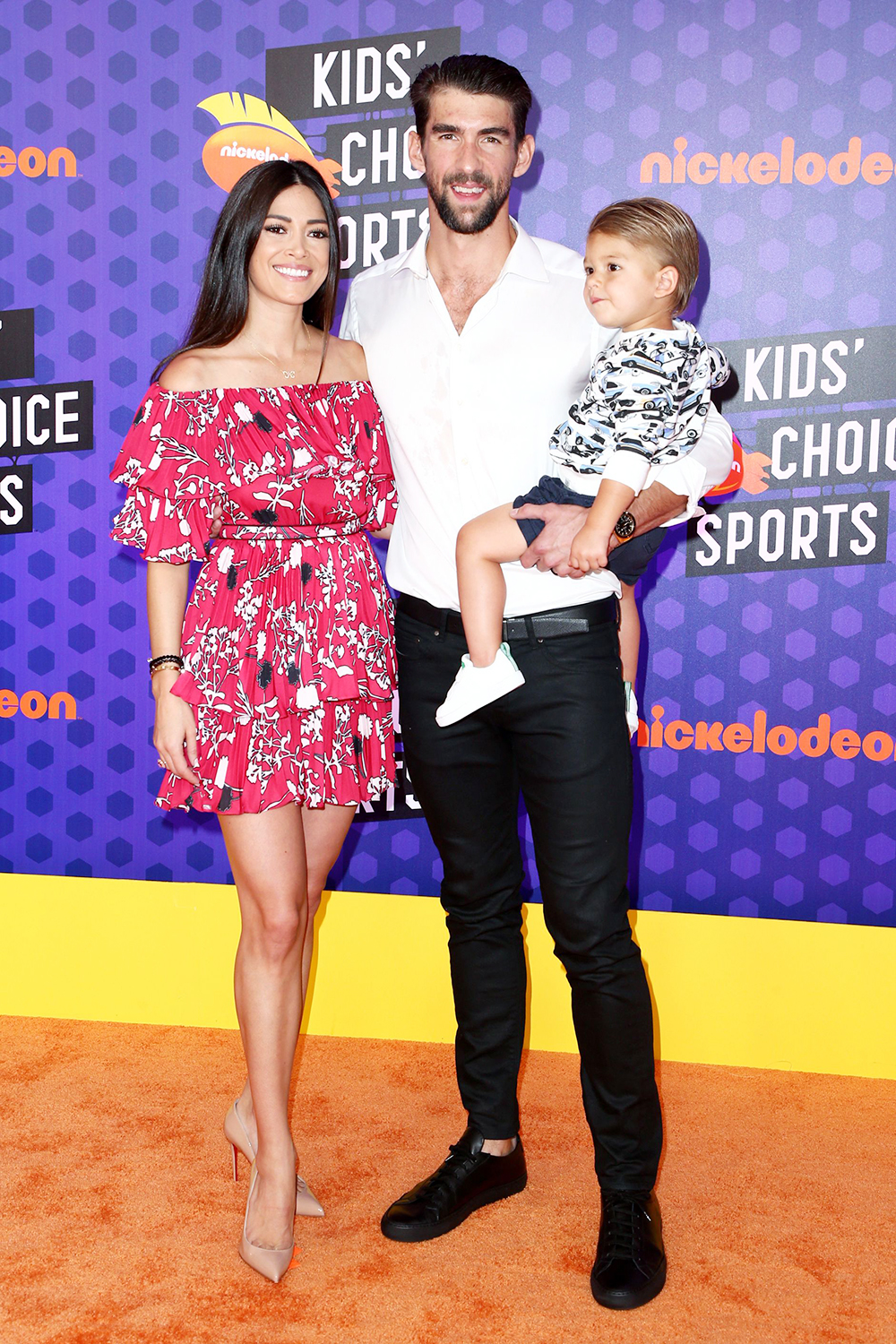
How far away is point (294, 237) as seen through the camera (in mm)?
2092

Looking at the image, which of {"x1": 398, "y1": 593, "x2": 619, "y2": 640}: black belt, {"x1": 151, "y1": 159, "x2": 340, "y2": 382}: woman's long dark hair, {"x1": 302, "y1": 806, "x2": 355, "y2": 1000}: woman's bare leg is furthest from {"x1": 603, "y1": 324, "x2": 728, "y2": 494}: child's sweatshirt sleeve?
{"x1": 302, "y1": 806, "x2": 355, "y2": 1000}: woman's bare leg

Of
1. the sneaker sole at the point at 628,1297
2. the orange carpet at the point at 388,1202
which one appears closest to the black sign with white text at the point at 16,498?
the orange carpet at the point at 388,1202

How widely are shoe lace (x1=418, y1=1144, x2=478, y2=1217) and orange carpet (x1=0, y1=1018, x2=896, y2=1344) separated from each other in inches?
2.7

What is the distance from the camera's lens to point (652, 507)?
6.65 feet

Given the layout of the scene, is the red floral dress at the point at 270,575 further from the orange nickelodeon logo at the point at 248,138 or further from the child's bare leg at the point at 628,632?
the orange nickelodeon logo at the point at 248,138

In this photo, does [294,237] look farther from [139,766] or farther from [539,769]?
[139,766]

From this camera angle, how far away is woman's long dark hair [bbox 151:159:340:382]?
2.08m

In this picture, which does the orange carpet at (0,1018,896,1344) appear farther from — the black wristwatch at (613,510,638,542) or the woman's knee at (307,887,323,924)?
the black wristwatch at (613,510,638,542)

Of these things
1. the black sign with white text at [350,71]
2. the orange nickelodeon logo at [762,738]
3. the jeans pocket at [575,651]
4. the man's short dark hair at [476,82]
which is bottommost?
the orange nickelodeon logo at [762,738]

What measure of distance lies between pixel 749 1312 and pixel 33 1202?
1.39 metres

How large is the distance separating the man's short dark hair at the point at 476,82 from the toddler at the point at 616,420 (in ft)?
0.99

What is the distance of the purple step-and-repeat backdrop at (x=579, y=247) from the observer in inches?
113

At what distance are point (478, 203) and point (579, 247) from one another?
98cm

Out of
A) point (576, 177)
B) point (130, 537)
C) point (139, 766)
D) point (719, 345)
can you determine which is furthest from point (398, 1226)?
point (576, 177)
